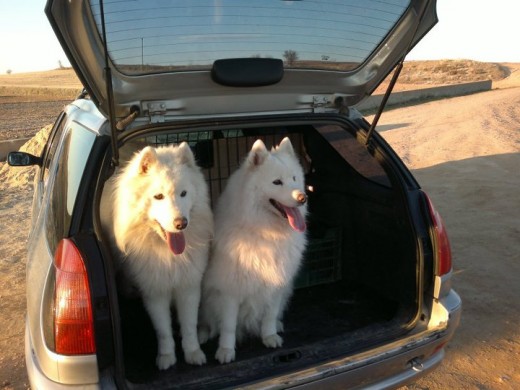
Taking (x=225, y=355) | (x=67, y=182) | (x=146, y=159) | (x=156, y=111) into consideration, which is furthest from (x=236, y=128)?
(x=225, y=355)

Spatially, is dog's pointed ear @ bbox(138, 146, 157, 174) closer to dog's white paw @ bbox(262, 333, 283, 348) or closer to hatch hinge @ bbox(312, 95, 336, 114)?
hatch hinge @ bbox(312, 95, 336, 114)

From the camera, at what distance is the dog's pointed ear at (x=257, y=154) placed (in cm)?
283

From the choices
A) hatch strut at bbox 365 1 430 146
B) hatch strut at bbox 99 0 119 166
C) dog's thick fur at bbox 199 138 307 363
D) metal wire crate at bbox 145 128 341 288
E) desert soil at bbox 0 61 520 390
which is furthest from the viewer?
metal wire crate at bbox 145 128 341 288

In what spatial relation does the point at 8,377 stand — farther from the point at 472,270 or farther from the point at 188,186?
the point at 472,270

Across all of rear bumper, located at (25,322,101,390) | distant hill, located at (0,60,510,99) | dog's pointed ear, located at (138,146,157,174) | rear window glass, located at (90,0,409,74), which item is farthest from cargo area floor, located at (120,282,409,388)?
distant hill, located at (0,60,510,99)

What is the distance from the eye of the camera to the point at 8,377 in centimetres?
323

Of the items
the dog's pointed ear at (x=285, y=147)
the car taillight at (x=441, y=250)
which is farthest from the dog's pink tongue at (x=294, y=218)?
the car taillight at (x=441, y=250)

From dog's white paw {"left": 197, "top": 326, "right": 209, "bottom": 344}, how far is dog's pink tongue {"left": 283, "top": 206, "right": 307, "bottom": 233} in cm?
102

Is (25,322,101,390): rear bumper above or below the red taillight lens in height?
below

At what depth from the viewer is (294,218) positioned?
277cm

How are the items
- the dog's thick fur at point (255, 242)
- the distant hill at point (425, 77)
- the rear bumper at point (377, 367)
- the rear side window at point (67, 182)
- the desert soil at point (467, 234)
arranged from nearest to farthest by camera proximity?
the rear bumper at point (377, 367) < the rear side window at point (67, 182) < the dog's thick fur at point (255, 242) < the desert soil at point (467, 234) < the distant hill at point (425, 77)

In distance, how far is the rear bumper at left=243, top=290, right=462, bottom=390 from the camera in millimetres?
2221

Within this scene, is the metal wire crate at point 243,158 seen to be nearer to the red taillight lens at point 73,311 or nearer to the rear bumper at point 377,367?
the rear bumper at point 377,367

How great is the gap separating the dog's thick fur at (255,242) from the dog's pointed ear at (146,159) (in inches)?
23.7
